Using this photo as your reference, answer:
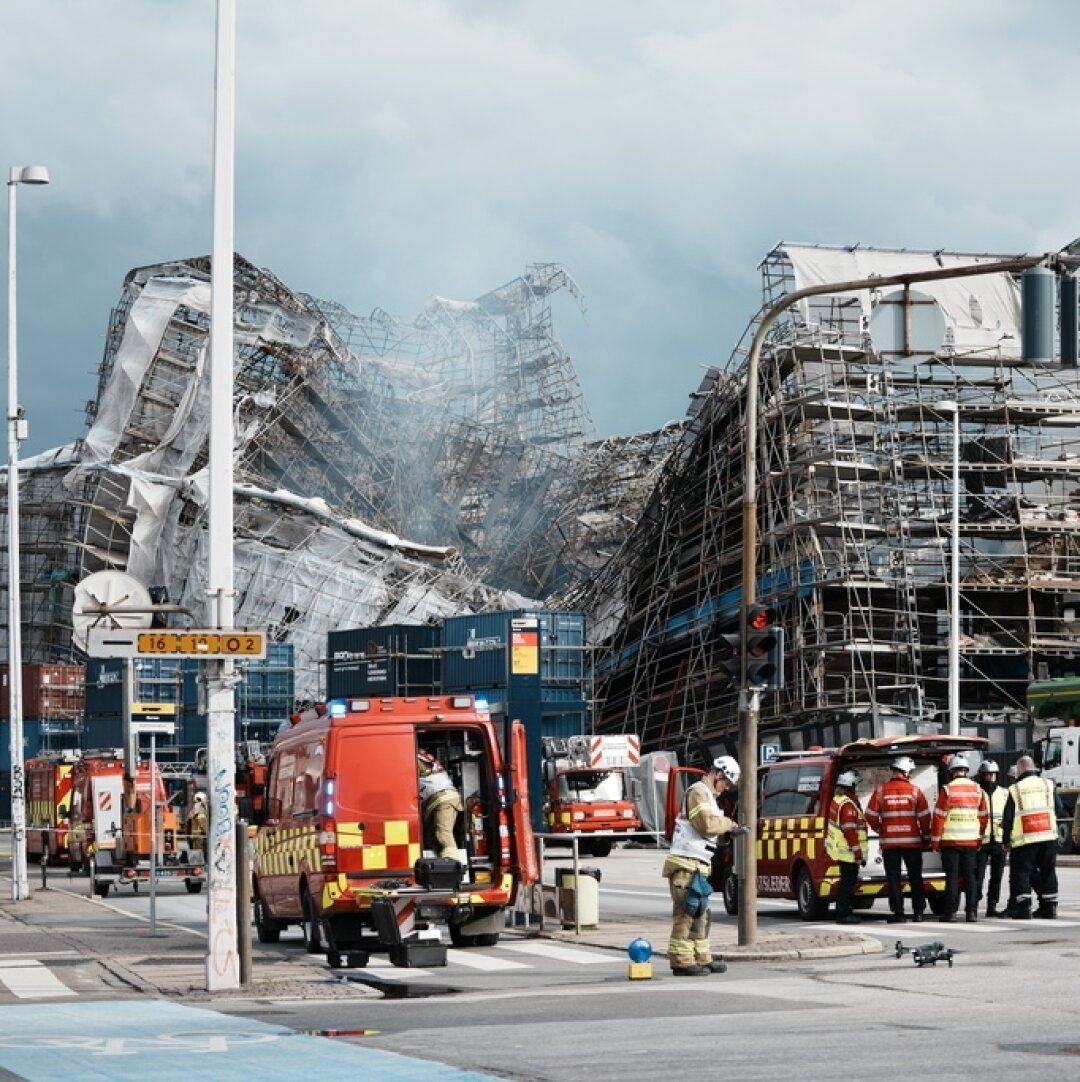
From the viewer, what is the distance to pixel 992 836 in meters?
22.1

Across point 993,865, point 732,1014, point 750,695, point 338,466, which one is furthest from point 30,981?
point 338,466

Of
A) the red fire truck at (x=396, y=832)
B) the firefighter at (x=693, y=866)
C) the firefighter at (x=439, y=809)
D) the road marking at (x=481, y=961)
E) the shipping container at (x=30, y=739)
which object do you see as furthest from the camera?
the shipping container at (x=30, y=739)

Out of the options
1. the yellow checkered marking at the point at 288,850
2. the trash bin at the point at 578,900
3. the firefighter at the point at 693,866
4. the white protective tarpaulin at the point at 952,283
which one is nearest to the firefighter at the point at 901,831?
the trash bin at the point at 578,900

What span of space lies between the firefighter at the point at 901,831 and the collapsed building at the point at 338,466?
58.4 m

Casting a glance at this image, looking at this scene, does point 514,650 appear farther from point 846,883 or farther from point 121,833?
point 846,883

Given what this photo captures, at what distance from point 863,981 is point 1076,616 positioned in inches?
1846

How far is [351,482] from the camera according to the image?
288ft

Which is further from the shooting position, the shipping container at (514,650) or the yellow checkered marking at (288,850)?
the shipping container at (514,650)

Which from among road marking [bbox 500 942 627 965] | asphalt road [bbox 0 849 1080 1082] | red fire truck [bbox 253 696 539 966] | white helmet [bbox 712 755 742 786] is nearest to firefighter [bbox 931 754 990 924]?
asphalt road [bbox 0 849 1080 1082]

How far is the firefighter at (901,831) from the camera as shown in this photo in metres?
21.1

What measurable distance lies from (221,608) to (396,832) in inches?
160

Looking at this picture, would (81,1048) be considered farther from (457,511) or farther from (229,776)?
(457,511)

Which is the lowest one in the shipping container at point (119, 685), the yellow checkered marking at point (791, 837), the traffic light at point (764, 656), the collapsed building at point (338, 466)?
the yellow checkered marking at point (791, 837)

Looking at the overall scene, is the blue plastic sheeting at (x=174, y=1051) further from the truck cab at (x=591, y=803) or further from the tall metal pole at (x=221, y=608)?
the truck cab at (x=591, y=803)
